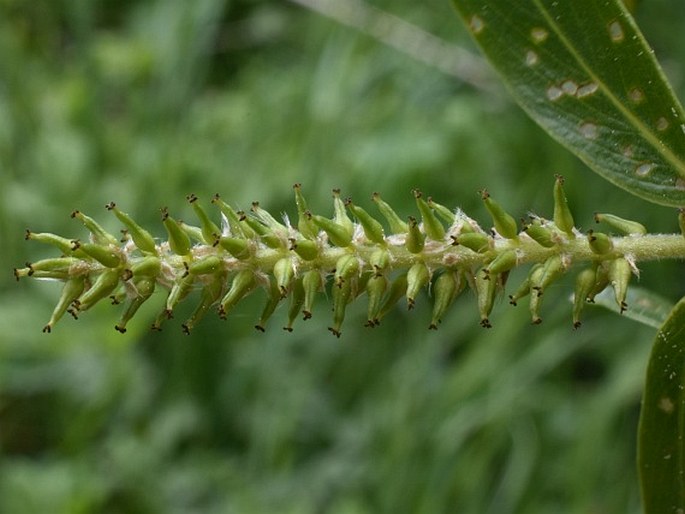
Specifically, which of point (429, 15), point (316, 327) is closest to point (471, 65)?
point (429, 15)

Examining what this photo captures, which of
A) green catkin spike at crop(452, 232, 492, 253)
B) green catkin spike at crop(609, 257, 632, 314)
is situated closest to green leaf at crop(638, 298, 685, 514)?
green catkin spike at crop(609, 257, 632, 314)

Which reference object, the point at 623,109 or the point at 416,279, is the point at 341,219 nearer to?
the point at 416,279

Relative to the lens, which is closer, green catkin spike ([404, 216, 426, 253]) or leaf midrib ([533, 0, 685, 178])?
green catkin spike ([404, 216, 426, 253])

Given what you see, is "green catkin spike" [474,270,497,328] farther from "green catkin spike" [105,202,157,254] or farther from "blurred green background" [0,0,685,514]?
"blurred green background" [0,0,685,514]

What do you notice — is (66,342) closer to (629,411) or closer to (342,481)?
(342,481)

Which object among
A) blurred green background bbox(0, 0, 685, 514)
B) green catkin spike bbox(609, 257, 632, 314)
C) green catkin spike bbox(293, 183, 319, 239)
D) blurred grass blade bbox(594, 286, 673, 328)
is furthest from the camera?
blurred green background bbox(0, 0, 685, 514)

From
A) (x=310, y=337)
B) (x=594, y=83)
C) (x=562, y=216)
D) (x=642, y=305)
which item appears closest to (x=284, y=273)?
(x=562, y=216)

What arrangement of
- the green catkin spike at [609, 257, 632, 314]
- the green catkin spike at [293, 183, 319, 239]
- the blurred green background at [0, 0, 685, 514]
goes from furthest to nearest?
the blurred green background at [0, 0, 685, 514]
the green catkin spike at [293, 183, 319, 239]
the green catkin spike at [609, 257, 632, 314]

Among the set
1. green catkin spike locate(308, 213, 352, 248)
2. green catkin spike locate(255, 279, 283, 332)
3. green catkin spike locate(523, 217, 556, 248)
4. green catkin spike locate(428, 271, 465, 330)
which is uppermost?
green catkin spike locate(523, 217, 556, 248)
